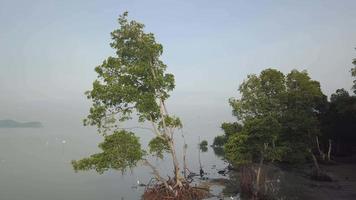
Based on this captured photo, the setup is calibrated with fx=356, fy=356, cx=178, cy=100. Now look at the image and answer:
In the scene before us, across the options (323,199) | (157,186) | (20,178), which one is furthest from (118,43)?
(20,178)

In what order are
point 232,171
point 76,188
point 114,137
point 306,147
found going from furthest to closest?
point 232,171, point 76,188, point 306,147, point 114,137

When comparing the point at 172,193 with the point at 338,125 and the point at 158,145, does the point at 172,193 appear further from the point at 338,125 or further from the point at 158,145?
the point at 338,125

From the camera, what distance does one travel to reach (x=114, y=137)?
113ft

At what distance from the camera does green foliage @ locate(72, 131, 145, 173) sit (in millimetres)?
34000

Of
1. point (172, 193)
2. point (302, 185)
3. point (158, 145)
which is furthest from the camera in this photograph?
point (302, 185)

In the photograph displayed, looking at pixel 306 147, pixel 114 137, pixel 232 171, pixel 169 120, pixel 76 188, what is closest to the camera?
pixel 114 137

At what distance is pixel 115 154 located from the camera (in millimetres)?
34094

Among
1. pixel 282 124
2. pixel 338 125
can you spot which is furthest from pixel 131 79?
pixel 338 125

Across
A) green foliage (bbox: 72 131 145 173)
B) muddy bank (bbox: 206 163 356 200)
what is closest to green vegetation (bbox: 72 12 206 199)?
green foliage (bbox: 72 131 145 173)

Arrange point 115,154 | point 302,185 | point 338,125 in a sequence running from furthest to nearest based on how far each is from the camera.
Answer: point 338,125 < point 302,185 < point 115,154

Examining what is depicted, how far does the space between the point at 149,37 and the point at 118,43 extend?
126 inches

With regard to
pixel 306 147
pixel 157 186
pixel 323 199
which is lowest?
pixel 323 199

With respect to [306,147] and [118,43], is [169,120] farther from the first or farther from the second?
[306,147]

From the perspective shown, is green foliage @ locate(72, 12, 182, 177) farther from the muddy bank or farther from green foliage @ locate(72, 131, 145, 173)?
the muddy bank
